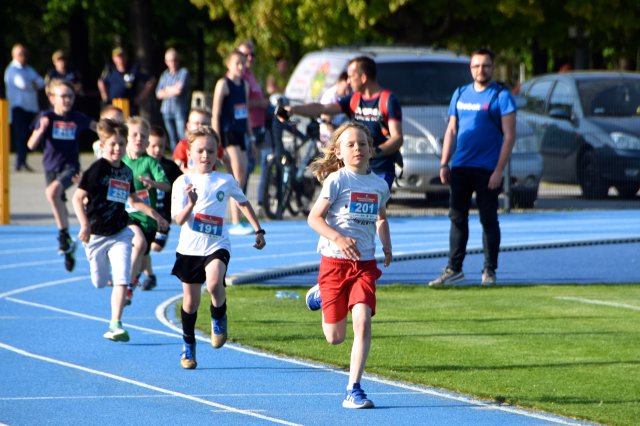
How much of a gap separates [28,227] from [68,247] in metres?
4.36

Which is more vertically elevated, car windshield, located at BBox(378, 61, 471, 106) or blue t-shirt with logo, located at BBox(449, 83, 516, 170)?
car windshield, located at BBox(378, 61, 471, 106)

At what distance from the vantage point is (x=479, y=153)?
41.0ft

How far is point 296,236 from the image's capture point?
1733 cm

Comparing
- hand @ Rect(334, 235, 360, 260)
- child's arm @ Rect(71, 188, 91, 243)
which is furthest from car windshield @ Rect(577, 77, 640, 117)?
hand @ Rect(334, 235, 360, 260)

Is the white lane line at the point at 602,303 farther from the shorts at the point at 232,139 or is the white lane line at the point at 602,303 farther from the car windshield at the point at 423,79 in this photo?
the car windshield at the point at 423,79

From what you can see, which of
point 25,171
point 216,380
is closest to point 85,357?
point 216,380

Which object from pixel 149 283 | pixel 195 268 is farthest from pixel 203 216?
pixel 149 283

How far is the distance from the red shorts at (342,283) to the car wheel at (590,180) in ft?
43.7

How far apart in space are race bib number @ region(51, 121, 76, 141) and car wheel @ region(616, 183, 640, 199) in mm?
9864

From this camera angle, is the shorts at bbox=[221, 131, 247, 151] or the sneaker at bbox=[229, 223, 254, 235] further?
the sneaker at bbox=[229, 223, 254, 235]

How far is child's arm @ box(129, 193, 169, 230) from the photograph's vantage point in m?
10.0

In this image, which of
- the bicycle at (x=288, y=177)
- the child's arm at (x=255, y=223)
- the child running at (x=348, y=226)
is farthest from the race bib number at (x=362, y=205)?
the bicycle at (x=288, y=177)

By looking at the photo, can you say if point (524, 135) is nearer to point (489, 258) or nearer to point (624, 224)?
point (624, 224)

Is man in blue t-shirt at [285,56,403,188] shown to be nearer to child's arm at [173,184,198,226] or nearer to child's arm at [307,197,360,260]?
child's arm at [173,184,198,226]
